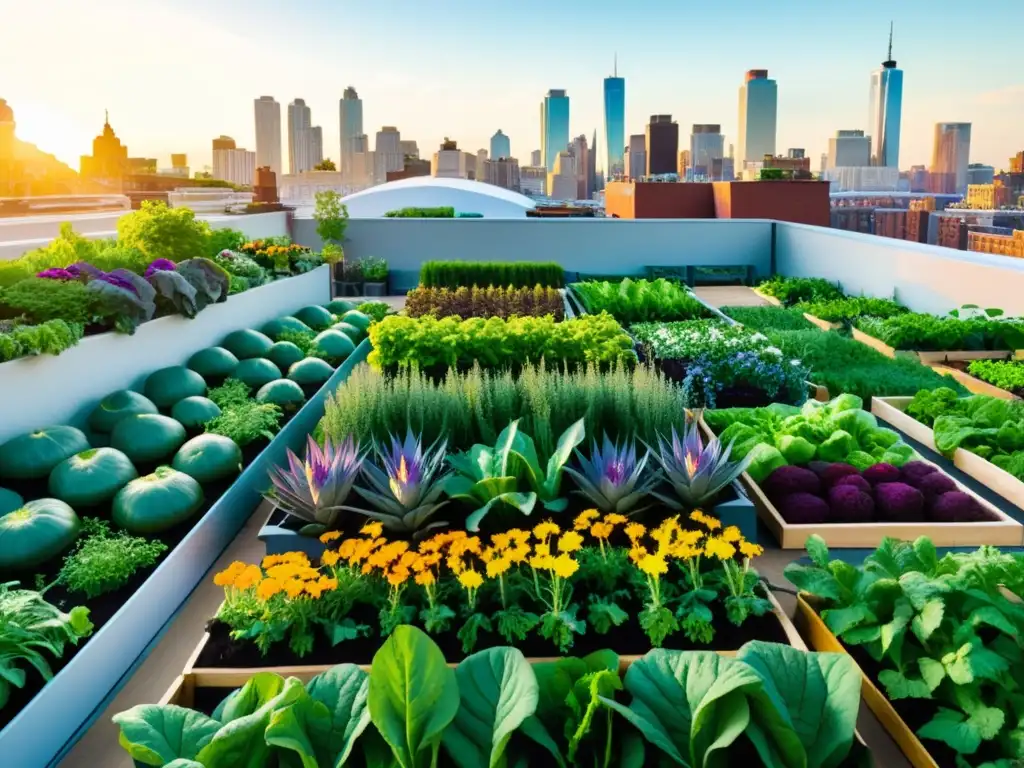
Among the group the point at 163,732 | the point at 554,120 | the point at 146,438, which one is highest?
the point at 554,120

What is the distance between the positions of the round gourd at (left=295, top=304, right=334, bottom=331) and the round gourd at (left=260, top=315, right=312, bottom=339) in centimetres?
32

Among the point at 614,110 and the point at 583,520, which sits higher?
the point at 614,110

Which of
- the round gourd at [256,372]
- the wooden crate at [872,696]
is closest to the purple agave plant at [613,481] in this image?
the wooden crate at [872,696]

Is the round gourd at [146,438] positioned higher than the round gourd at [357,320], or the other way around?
the round gourd at [357,320]

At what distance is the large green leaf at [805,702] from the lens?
7.24 ft

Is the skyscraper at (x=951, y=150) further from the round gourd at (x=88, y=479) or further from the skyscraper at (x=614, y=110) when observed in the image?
the round gourd at (x=88, y=479)

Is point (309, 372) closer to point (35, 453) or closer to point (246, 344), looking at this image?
point (246, 344)

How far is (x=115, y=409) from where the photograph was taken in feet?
15.9

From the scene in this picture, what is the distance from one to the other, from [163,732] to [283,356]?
474 cm

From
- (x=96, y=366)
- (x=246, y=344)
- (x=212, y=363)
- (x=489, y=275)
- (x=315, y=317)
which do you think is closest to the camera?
(x=96, y=366)

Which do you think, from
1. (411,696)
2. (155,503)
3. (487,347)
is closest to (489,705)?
(411,696)

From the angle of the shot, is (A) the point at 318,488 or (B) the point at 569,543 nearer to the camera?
(B) the point at 569,543

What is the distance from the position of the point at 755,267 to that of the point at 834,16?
22.4 m

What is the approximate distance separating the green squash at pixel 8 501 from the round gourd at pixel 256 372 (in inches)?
93.0
